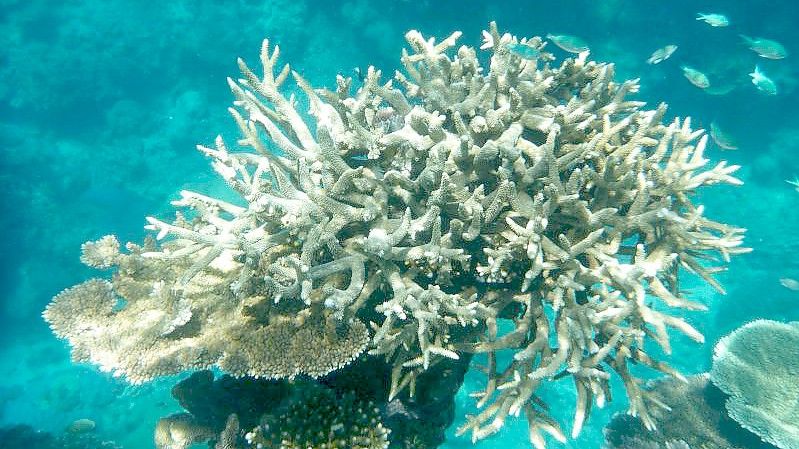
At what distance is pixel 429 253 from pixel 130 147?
20696 millimetres

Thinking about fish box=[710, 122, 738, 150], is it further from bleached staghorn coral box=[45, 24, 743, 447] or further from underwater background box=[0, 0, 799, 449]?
underwater background box=[0, 0, 799, 449]

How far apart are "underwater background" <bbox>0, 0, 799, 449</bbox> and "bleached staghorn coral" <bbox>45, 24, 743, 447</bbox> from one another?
40.4ft

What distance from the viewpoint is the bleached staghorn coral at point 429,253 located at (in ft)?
9.91

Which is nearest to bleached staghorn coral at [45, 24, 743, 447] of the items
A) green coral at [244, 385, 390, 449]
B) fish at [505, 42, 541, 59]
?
fish at [505, 42, 541, 59]

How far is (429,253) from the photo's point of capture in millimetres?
2920

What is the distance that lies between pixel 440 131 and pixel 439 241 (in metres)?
0.89

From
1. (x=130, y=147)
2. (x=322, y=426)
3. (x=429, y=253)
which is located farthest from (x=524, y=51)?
(x=130, y=147)

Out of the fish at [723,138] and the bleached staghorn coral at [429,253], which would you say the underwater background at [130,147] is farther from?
the bleached staghorn coral at [429,253]

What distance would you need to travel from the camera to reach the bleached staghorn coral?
3.02 metres

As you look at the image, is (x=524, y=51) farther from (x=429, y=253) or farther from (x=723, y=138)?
(x=723, y=138)

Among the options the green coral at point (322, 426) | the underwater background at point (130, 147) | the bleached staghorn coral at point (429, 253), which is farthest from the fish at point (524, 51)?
the underwater background at point (130, 147)

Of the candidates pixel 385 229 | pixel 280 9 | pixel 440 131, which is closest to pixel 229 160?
pixel 385 229

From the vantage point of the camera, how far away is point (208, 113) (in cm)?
1880

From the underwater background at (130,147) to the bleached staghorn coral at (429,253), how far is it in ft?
40.4
